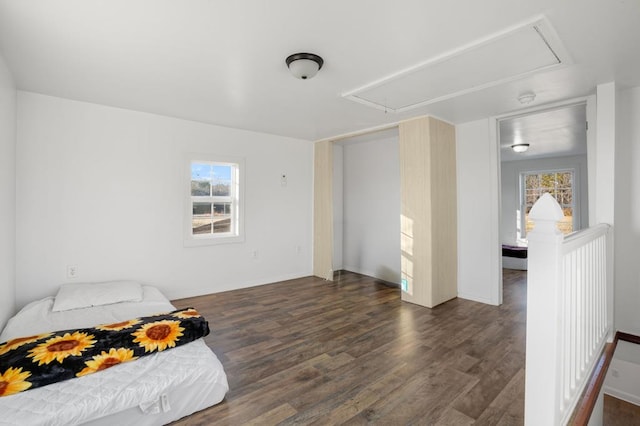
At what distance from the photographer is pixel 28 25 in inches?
76.9

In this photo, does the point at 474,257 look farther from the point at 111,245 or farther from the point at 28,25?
the point at 28,25

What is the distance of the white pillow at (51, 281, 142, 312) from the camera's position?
286 cm

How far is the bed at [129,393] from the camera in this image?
154 cm

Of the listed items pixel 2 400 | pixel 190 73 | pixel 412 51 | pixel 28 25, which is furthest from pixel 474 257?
pixel 28 25

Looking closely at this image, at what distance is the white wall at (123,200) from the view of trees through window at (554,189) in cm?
603

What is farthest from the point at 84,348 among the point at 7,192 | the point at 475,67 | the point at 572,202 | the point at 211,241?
the point at 572,202

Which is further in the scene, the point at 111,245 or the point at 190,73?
the point at 111,245

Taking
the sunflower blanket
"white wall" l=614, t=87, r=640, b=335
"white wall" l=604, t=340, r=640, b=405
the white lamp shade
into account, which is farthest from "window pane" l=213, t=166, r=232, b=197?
"white wall" l=604, t=340, r=640, b=405

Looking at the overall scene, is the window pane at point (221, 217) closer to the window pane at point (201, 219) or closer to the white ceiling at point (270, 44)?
the window pane at point (201, 219)

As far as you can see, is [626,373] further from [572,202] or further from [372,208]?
[572,202]

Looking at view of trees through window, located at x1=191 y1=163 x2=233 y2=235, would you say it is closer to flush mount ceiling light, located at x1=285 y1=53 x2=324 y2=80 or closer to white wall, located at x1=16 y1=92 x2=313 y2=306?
white wall, located at x1=16 y1=92 x2=313 y2=306

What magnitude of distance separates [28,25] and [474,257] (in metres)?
4.78

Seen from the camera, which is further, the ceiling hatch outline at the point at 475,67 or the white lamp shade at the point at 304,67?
the white lamp shade at the point at 304,67

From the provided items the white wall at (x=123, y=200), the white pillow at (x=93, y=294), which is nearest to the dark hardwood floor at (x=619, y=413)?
the white wall at (x=123, y=200)
